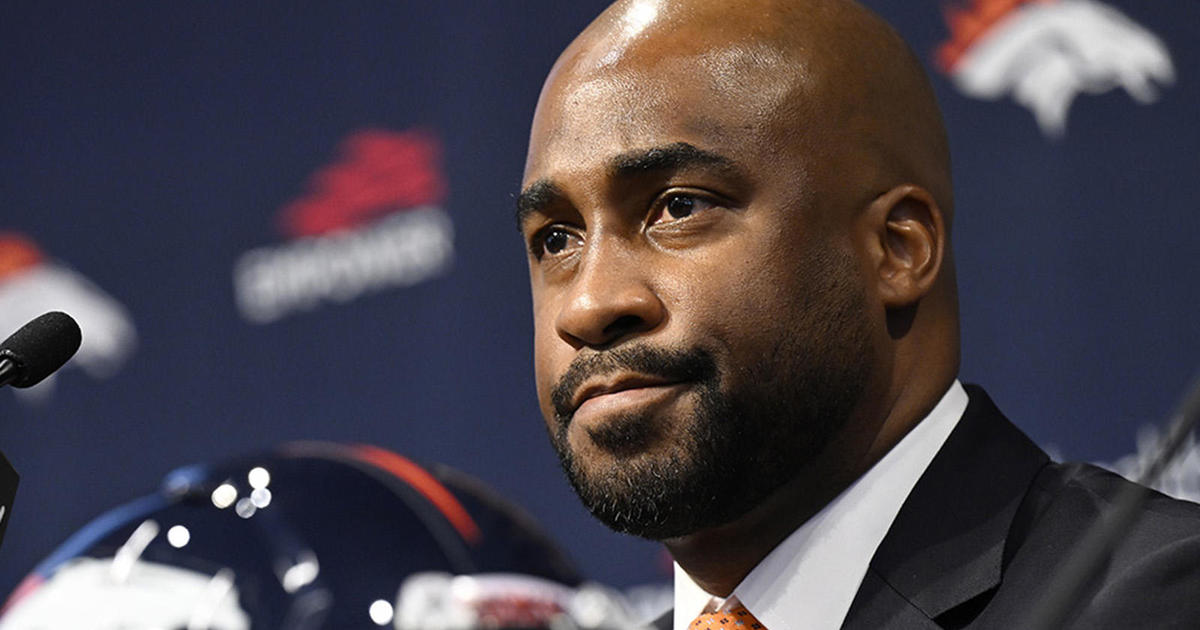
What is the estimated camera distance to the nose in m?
1.28

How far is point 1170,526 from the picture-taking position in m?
1.28

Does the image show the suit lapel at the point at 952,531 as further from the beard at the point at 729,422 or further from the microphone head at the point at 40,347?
the microphone head at the point at 40,347

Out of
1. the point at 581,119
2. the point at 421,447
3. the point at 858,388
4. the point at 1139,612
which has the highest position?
the point at 581,119

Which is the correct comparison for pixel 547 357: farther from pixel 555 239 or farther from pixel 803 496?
pixel 803 496

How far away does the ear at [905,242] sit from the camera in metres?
1.38

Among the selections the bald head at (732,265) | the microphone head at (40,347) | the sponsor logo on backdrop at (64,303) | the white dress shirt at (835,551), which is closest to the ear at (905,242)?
the bald head at (732,265)

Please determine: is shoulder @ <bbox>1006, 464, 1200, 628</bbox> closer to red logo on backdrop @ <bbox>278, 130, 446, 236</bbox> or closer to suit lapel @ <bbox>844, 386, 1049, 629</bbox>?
suit lapel @ <bbox>844, 386, 1049, 629</bbox>

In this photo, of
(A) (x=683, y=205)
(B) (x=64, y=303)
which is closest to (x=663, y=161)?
(A) (x=683, y=205)

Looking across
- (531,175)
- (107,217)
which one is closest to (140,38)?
(107,217)

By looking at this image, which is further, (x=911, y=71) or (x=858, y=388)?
(x=911, y=71)

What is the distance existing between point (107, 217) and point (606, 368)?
6.98 feet

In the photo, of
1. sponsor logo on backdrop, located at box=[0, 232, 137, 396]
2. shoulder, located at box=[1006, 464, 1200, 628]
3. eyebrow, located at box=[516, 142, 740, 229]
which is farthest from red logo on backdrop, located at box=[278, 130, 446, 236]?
shoulder, located at box=[1006, 464, 1200, 628]

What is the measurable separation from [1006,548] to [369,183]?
5.90ft

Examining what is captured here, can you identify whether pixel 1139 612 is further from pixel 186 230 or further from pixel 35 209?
pixel 35 209
